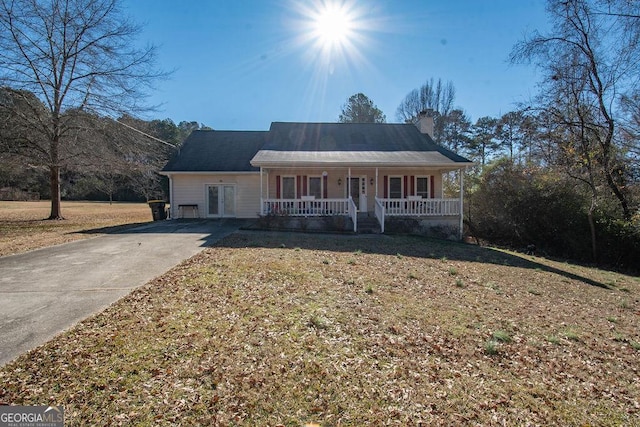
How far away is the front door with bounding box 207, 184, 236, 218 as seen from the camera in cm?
1702

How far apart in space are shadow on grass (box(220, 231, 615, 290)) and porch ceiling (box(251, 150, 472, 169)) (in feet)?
10.2

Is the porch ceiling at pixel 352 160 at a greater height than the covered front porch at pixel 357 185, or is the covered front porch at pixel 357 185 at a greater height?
the porch ceiling at pixel 352 160

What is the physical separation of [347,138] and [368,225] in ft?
23.1

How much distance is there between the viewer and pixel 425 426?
2.53m

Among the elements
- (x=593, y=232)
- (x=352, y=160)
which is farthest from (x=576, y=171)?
(x=352, y=160)

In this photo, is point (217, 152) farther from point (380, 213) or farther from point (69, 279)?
point (69, 279)

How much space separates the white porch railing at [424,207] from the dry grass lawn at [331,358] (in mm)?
7759

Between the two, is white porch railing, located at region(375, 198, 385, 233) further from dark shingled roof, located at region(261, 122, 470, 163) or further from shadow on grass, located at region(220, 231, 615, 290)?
dark shingled roof, located at region(261, 122, 470, 163)

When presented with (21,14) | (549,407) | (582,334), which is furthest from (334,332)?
(21,14)

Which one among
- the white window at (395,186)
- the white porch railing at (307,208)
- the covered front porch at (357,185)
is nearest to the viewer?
the white porch railing at (307,208)

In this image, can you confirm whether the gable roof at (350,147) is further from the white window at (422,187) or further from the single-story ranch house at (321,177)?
the white window at (422,187)

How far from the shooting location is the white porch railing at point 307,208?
44.8 feet

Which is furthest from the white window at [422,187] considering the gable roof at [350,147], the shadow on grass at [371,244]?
the shadow on grass at [371,244]

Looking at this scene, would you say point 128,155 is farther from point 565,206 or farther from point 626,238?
point 626,238
